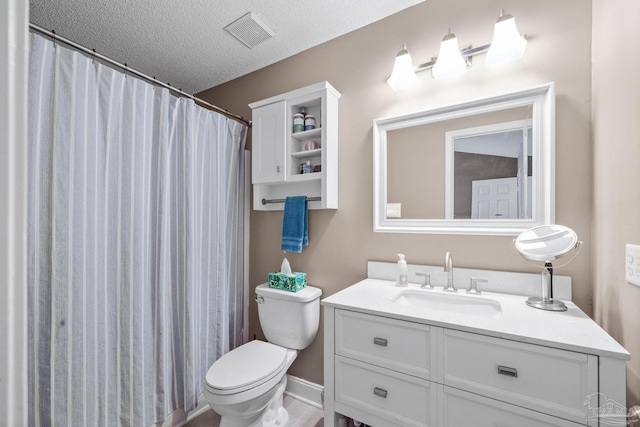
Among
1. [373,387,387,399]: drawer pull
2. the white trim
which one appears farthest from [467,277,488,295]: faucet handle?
the white trim

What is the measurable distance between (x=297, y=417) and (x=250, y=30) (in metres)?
2.42

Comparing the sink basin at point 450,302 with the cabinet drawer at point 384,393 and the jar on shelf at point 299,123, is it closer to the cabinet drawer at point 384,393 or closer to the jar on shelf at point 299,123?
the cabinet drawer at point 384,393

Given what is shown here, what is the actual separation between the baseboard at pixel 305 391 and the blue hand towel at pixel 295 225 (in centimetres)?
91

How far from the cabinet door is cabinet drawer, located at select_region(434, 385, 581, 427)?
1408mm

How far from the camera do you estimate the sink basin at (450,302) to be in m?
1.21

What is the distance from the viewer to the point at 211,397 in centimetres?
127

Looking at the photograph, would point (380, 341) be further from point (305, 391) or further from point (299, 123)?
point (299, 123)

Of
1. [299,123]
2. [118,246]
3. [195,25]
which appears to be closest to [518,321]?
[299,123]

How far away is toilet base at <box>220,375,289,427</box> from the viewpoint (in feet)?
4.57

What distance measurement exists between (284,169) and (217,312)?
1.06 meters

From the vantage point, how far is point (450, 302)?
1.31 m

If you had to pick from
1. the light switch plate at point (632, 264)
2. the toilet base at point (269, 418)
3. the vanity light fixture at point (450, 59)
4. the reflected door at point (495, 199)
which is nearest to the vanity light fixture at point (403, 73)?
the vanity light fixture at point (450, 59)

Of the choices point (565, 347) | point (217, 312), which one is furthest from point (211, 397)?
point (565, 347)

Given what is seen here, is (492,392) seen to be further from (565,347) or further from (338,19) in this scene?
(338,19)
